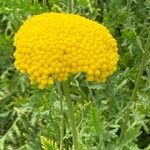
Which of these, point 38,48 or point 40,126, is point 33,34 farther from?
point 40,126

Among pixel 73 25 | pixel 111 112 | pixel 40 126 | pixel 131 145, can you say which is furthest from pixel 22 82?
pixel 73 25

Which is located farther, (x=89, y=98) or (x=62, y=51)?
(x=89, y=98)

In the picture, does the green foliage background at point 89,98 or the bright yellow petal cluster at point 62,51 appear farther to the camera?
the green foliage background at point 89,98

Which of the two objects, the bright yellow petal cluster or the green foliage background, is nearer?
the bright yellow petal cluster
